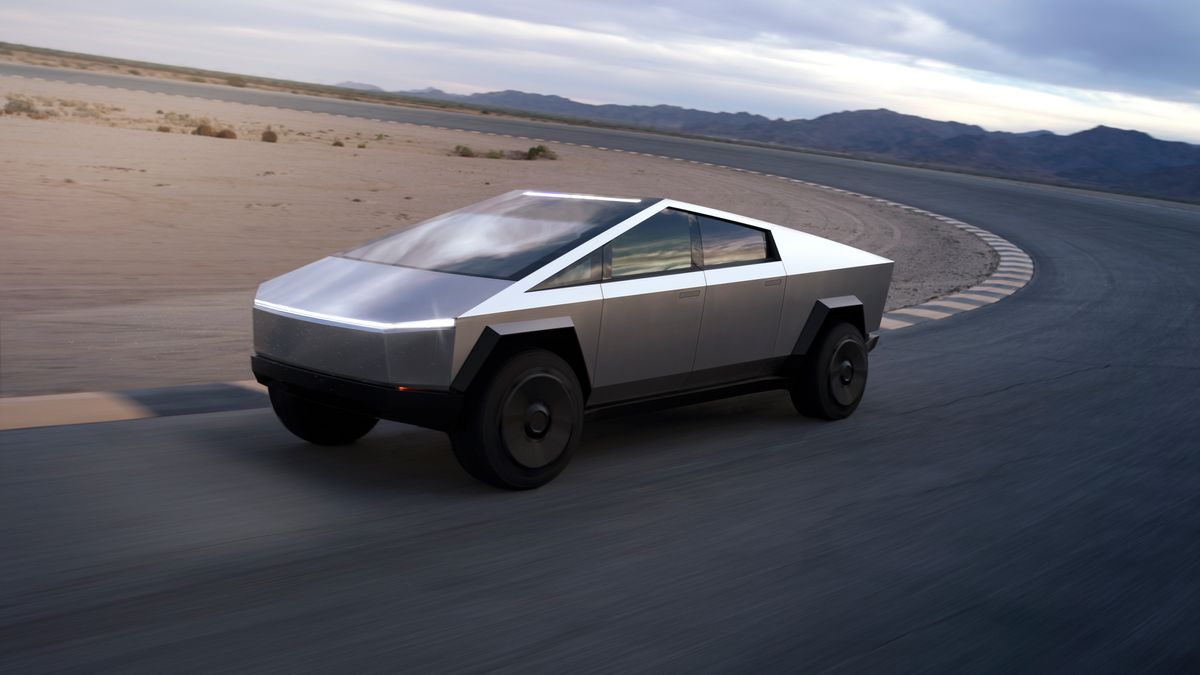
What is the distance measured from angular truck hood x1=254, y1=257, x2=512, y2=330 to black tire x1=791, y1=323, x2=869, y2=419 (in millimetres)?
2659

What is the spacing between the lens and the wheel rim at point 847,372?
7.58 metres

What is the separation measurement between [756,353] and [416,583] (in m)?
3.17

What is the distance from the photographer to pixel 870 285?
25.8ft

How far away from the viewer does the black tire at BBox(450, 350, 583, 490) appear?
214 inches

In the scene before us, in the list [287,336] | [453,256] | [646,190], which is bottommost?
[646,190]

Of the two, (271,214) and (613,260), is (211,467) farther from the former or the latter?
(271,214)

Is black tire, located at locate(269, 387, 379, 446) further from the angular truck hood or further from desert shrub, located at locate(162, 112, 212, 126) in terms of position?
desert shrub, located at locate(162, 112, 212, 126)

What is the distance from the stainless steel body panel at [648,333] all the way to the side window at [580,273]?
0.31ft

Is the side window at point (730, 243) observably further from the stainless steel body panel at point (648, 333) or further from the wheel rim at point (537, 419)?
the wheel rim at point (537, 419)

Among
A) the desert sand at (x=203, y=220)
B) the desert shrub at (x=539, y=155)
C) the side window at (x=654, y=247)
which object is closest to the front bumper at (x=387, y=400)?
the side window at (x=654, y=247)

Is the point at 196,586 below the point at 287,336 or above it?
below

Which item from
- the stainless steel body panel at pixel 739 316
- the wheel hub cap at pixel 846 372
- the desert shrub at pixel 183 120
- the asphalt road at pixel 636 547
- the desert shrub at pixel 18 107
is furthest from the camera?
the desert shrub at pixel 183 120

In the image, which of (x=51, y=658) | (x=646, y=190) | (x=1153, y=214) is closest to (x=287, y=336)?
(x=51, y=658)

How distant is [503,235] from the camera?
6301 millimetres
